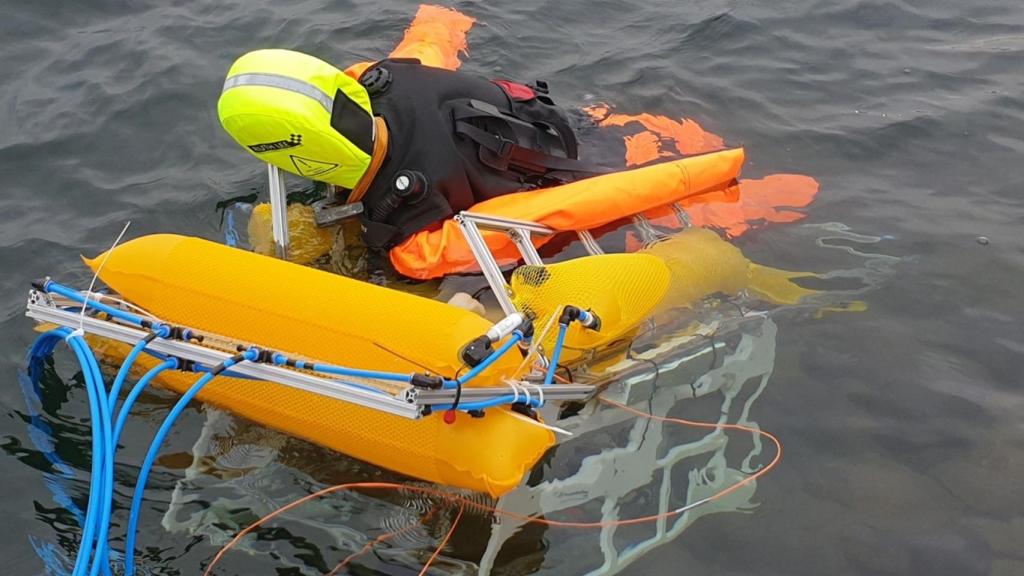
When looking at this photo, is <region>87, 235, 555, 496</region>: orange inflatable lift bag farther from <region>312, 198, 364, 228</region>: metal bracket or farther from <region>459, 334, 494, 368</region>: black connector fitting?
<region>312, 198, 364, 228</region>: metal bracket

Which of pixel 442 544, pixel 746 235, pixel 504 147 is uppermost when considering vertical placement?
pixel 504 147

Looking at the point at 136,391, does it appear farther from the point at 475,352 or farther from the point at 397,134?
the point at 397,134

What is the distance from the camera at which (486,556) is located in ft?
10.5

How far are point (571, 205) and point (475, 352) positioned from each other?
4.89 feet

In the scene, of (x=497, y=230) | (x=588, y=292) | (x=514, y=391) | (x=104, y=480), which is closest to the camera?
(x=104, y=480)

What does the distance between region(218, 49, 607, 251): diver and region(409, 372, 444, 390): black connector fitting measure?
134 centimetres

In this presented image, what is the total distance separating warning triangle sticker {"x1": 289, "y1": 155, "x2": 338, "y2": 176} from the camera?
3.66 m

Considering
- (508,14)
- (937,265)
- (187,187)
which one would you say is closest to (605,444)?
(937,265)

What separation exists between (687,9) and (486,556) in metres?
5.48

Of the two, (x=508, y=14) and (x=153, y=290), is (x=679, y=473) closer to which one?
(x=153, y=290)

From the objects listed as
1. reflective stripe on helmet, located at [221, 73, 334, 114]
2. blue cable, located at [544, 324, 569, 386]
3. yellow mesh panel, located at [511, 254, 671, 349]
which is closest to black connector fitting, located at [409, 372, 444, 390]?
blue cable, located at [544, 324, 569, 386]

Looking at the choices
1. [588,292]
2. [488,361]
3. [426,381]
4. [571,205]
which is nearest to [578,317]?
[588,292]

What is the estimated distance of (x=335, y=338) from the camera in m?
3.08

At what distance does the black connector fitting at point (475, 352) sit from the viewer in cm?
277
